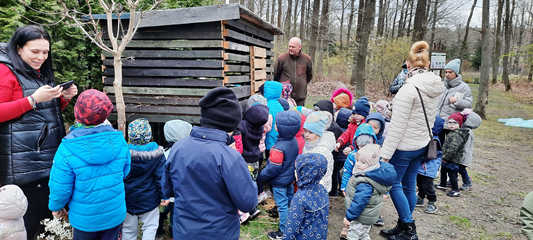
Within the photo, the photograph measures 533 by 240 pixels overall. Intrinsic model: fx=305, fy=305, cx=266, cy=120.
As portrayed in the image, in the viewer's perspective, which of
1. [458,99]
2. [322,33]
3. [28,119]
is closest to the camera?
[28,119]

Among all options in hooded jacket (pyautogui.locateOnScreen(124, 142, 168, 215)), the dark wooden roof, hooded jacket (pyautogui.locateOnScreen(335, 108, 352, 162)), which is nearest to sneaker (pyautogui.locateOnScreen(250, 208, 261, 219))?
hooded jacket (pyautogui.locateOnScreen(124, 142, 168, 215))

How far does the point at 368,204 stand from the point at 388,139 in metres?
0.75

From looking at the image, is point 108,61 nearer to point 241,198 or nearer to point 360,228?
point 241,198

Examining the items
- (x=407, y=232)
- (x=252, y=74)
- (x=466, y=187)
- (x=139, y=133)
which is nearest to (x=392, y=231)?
(x=407, y=232)

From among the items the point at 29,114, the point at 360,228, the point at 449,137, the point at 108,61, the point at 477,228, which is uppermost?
the point at 108,61

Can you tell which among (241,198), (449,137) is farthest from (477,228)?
(241,198)

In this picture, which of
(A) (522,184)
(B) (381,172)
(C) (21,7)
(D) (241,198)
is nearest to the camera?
(D) (241,198)

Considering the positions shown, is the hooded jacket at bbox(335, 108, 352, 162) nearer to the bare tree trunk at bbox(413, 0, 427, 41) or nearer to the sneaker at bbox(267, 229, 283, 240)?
the sneaker at bbox(267, 229, 283, 240)

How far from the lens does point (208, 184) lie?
2.11 metres

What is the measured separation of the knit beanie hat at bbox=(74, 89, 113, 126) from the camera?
2379mm

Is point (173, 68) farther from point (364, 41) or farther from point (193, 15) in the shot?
point (364, 41)

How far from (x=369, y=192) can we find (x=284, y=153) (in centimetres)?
101

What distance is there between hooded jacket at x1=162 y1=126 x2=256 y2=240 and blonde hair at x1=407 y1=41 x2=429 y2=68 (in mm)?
2761

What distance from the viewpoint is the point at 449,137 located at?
5242 millimetres
